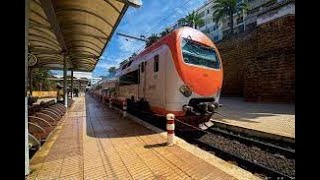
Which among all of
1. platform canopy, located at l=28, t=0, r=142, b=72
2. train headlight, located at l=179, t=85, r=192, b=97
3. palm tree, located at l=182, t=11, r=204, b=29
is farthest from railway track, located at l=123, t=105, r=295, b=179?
palm tree, located at l=182, t=11, r=204, b=29

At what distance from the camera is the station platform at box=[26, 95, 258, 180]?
4090mm

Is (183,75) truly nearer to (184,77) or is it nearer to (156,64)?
(184,77)

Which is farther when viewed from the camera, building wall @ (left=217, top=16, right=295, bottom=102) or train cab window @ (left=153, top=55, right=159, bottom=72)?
building wall @ (left=217, top=16, right=295, bottom=102)

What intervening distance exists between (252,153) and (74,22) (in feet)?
26.2

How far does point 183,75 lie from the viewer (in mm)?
7363

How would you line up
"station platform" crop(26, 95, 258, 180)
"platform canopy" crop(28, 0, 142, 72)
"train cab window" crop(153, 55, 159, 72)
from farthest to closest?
"train cab window" crop(153, 55, 159, 72), "platform canopy" crop(28, 0, 142, 72), "station platform" crop(26, 95, 258, 180)

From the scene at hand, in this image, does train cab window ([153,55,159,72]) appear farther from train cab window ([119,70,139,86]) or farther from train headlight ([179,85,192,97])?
train cab window ([119,70,139,86])

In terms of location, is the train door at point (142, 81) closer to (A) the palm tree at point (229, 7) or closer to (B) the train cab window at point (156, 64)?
(B) the train cab window at point (156, 64)

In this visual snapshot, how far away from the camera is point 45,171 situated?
167 inches

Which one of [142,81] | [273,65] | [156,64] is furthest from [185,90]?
[273,65]

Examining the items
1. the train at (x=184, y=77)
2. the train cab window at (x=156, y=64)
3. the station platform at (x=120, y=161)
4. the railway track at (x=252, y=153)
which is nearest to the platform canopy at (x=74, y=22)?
the train cab window at (x=156, y=64)

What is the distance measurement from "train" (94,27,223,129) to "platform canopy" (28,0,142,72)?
199 cm
